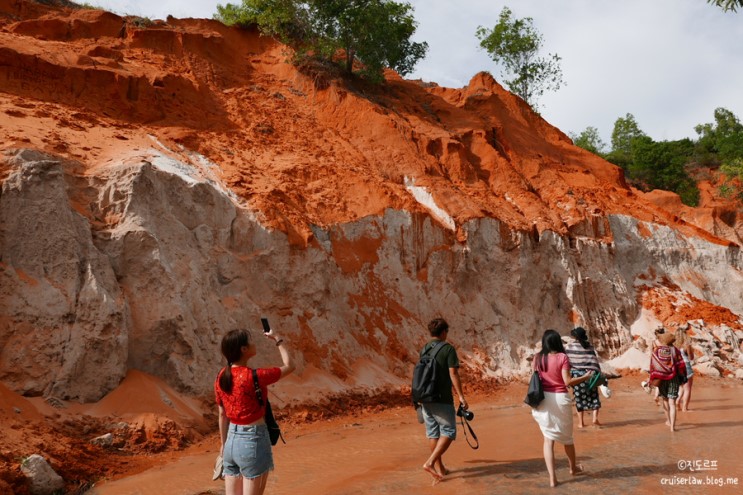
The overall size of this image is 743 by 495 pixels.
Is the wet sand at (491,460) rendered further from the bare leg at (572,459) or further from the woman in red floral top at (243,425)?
the woman in red floral top at (243,425)

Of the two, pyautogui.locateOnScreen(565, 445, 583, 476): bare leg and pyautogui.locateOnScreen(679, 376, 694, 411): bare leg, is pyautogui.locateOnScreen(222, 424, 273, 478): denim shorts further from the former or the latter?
pyautogui.locateOnScreen(679, 376, 694, 411): bare leg

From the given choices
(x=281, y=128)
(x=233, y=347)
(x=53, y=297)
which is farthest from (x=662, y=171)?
(x=233, y=347)

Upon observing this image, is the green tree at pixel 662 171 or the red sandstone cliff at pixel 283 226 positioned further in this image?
the green tree at pixel 662 171

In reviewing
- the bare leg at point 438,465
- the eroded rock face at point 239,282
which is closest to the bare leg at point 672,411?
the bare leg at point 438,465

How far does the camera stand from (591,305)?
1897 cm

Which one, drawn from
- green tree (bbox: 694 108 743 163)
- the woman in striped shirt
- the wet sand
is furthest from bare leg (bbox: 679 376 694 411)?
green tree (bbox: 694 108 743 163)

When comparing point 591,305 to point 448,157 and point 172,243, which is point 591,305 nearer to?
point 448,157

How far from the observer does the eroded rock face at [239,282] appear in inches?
351

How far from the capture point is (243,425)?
4270 mm

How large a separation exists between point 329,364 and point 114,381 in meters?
A: 4.62

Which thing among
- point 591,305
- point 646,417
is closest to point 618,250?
point 591,305

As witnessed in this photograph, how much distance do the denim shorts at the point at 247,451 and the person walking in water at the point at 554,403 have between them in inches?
119

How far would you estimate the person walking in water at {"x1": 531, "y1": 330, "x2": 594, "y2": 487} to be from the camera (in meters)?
5.90

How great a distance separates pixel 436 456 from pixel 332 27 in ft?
64.7
